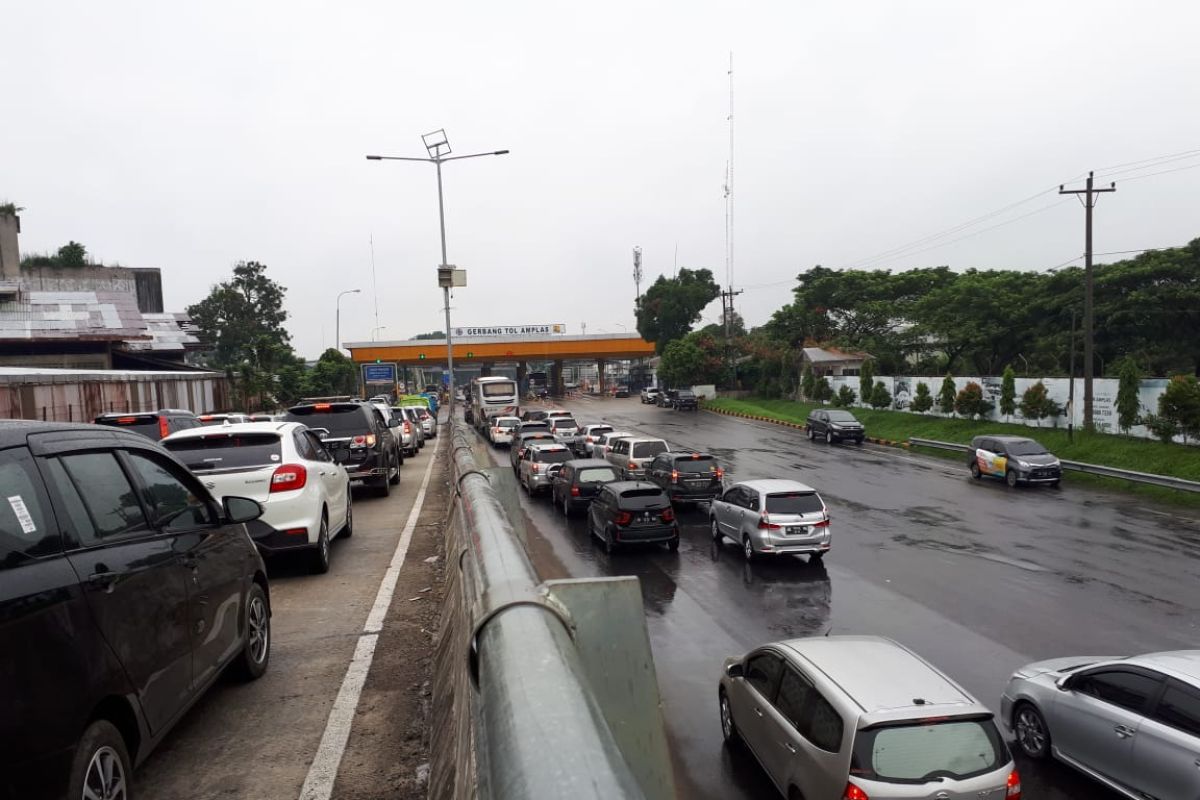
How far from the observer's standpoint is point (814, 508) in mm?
15281

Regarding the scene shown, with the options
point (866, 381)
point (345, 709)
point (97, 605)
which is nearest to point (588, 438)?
point (866, 381)

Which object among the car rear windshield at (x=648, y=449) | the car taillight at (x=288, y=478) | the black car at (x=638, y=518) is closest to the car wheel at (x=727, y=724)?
the car taillight at (x=288, y=478)

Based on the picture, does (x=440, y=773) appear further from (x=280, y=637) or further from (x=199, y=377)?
(x=199, y=377)

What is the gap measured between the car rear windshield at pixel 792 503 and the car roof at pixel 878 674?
7795mm

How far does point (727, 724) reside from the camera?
26.0ft

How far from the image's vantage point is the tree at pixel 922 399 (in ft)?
139

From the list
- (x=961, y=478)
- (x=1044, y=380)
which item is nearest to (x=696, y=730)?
(x=961, y=478)

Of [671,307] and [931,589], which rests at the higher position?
[671,307]

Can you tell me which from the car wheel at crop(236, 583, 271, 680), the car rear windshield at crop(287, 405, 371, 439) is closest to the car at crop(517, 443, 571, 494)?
the car rear windshield at crop(287, 405, 371, 439)

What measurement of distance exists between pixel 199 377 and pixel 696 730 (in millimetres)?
36314

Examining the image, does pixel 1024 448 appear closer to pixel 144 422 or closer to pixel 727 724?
pixel 727 724

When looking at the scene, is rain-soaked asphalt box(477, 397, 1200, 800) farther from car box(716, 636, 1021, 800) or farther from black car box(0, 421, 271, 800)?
black car box(0, 421, 271, 800)

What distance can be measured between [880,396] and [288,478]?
43.1 metres

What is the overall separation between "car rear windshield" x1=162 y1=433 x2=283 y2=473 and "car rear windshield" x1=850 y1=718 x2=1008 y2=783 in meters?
6.31
